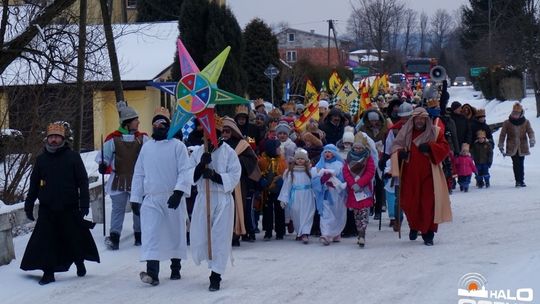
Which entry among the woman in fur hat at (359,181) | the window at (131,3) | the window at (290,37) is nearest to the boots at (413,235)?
the woman in fur hat at (359,181)

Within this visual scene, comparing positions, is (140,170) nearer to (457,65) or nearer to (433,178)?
(433,178)

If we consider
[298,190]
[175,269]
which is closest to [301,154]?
[298,190]

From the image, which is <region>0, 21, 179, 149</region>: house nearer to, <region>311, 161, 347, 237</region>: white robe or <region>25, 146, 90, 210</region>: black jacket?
<region>311, 161, 347, 237</region>: white robe

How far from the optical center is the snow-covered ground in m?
9.63

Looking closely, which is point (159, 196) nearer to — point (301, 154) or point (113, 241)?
point (113, 241)

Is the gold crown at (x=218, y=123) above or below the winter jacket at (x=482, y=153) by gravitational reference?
above

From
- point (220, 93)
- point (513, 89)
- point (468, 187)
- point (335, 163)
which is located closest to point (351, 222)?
point (335, 163)

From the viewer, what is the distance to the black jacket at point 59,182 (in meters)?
10.7

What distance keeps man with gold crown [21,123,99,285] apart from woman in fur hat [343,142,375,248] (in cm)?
394

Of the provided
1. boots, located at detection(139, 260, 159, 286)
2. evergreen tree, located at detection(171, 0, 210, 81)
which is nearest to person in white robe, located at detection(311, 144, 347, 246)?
boots, located at detection(139, 260, 159, 286)

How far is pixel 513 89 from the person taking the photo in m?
54.0

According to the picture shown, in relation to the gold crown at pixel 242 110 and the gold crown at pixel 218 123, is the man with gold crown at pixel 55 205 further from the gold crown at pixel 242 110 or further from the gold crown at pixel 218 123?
the gold crown at pixel 242 110

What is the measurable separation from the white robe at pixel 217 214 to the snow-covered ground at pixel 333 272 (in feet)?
1.23

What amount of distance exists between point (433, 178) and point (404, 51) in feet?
356
